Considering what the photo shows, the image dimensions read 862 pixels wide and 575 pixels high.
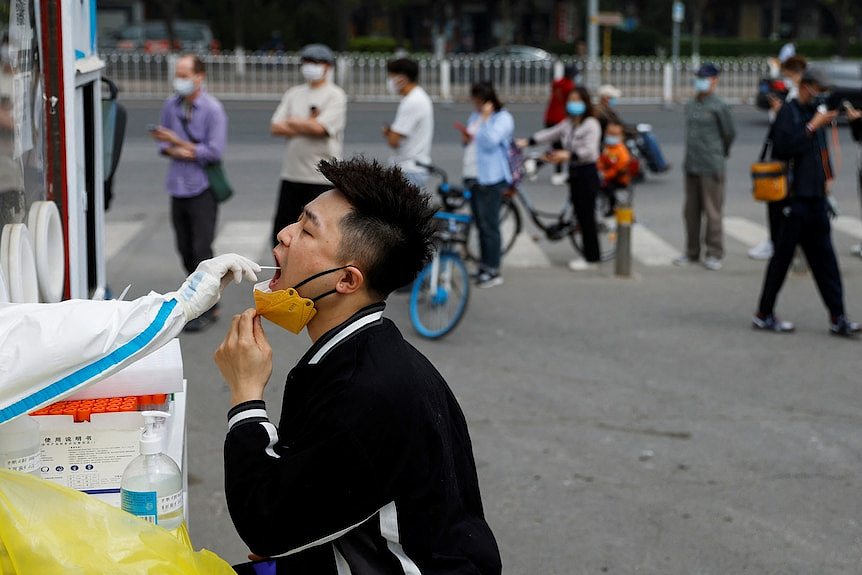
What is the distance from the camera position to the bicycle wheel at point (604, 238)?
11.2 metres

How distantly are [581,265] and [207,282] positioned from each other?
28.1 ft

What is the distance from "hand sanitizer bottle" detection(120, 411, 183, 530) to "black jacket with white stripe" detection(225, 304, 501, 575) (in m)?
0.18

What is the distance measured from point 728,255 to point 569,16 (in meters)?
40.8

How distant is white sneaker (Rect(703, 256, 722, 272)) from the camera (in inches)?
424

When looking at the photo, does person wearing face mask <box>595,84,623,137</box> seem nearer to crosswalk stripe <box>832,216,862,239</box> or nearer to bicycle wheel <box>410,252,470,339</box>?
crosswalk stripe <box>832,216,862,239</box>

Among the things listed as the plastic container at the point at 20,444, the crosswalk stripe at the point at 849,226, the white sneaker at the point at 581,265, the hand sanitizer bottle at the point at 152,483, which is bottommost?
the white sneaker at the point at 581,265

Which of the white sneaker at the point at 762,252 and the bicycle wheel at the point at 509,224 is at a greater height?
the bicycle wheel at the point at 509,224

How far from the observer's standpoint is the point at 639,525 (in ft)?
16.6

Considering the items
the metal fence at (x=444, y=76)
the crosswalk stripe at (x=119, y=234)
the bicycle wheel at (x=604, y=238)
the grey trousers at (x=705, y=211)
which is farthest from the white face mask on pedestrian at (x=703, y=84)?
the metal fence at (x=444, y=76)

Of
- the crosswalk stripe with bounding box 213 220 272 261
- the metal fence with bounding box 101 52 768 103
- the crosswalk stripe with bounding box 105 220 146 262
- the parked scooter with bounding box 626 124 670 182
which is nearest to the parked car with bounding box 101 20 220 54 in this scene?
the metal fence with bounding box 101 52 768 103

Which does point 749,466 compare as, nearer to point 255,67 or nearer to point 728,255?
point 728,255

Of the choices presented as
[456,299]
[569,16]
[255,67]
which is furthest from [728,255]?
[569,16]

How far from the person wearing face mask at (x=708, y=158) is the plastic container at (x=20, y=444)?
8.97 m

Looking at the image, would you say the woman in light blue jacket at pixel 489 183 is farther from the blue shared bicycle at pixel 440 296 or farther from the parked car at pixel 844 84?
the parked car at pixel 844 84
